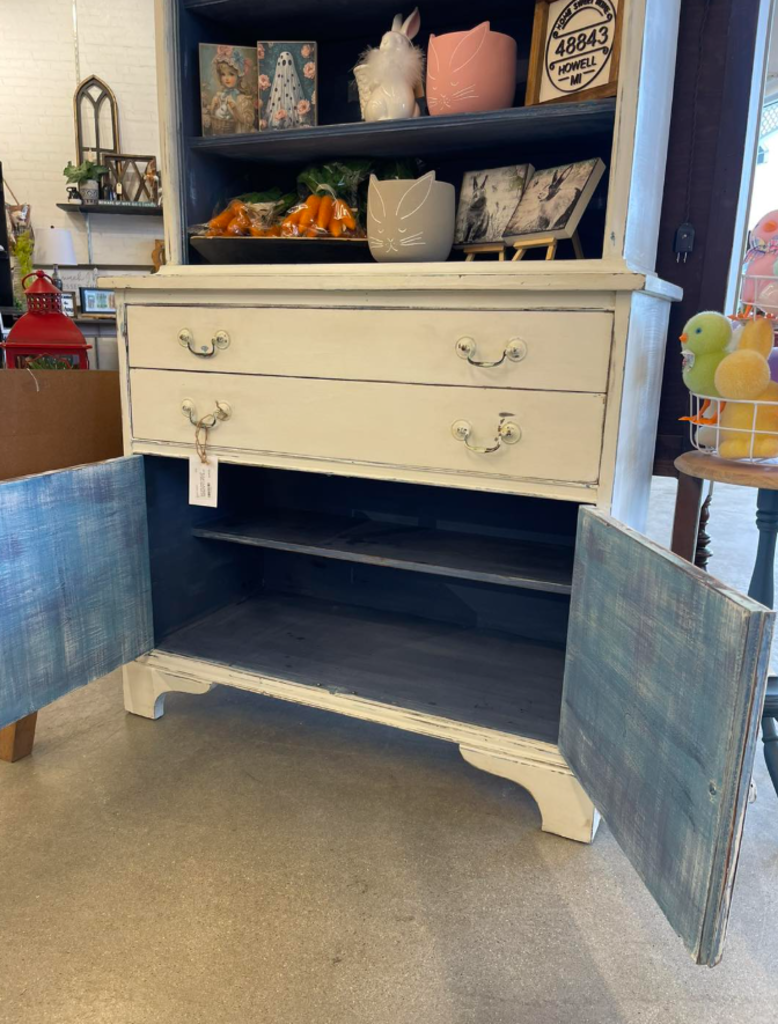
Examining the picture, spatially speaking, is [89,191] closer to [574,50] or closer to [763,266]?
[574,50]

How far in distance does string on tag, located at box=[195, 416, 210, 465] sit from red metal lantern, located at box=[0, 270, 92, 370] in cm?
77

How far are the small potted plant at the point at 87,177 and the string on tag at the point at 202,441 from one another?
4.18 meters

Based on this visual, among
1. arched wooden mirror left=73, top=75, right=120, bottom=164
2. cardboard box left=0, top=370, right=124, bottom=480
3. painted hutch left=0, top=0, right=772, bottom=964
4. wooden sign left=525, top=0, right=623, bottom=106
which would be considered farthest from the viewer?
arched wooden mirror left=73, top=75, right=120, bottom=164

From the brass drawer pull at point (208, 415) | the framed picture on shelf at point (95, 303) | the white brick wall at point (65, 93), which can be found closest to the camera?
the brass drawer pull at point (208, 415)

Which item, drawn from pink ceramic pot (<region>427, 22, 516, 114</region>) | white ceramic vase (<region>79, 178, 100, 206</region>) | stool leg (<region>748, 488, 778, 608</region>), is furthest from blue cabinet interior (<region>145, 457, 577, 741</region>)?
white ceramic vase (<region>79, 178, 100, 206</region>)

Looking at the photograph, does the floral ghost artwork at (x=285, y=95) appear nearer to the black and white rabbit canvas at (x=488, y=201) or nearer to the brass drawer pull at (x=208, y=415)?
the black and white rabbit canvas at (x=488, y=201)

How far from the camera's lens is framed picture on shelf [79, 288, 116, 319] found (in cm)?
493

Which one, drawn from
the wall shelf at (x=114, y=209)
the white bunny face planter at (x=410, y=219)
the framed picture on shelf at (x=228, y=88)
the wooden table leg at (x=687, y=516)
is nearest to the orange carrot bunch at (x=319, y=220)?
the white bunny face planter at (x=410, y=219)

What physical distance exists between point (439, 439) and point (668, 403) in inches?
22.6

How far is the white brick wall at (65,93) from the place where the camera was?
4.68 m

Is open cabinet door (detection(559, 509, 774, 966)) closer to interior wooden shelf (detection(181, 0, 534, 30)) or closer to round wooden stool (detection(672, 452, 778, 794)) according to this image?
round wooden stool (detection(672, 452, 778, 794))

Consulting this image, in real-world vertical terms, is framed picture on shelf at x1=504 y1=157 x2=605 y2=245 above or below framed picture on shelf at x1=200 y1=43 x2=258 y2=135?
below

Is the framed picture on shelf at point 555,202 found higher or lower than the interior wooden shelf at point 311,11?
lower

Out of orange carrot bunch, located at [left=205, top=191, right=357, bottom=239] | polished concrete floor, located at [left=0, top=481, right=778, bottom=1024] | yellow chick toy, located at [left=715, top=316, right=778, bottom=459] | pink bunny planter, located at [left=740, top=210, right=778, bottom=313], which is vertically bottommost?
polished concrete floor, located at [left=0, top=481, right=778, bottom=1024]
